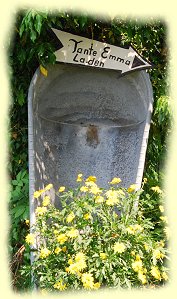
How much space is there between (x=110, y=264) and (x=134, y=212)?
1.10 ft

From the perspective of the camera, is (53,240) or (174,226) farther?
(174,226)

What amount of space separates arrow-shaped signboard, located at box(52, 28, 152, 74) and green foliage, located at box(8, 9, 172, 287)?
53 mm

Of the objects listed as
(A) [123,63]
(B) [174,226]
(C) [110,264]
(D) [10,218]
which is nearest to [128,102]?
(A) [123,63]

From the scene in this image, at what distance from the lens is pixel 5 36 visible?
1.86 meters

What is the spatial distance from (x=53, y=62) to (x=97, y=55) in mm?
301

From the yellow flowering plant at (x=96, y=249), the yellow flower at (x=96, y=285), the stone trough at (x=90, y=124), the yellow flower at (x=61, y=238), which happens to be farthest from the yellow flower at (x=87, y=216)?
the stone trough at (x=90, y=124)

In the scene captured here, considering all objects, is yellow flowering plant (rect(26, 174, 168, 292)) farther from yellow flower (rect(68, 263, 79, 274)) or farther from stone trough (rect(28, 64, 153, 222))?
stone trough (rect(28, 64, 153, 222))

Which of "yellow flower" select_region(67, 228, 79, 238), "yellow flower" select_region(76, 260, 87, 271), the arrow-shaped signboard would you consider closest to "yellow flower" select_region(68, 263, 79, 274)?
"yellow flower" select_region(76, 260, 87, 271)

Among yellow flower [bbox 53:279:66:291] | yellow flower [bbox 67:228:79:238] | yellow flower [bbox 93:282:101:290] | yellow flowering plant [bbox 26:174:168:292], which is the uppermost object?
yellow flower [bbox 67:228:79:238]

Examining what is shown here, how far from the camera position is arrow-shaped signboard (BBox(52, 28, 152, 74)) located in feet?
6.88

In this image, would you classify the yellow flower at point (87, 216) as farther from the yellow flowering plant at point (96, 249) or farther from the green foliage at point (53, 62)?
the green foliage at point (53, 62)

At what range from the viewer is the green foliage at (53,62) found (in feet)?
6.38

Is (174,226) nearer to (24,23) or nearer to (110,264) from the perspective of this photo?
(110,264)

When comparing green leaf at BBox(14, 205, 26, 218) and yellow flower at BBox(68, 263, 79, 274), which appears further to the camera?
green leaf at BBox(14, 205, 26, 218)
